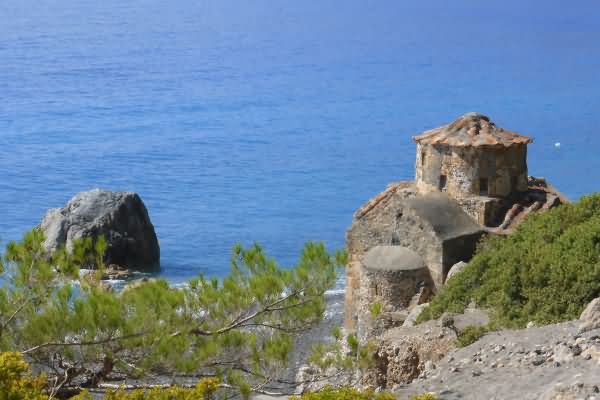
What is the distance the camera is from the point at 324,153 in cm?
6956

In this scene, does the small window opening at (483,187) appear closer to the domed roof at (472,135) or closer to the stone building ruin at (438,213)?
the stone building ruin at (438,213)

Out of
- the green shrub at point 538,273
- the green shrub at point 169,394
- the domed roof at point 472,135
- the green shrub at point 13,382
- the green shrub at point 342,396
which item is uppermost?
the domed roof at point 472,135

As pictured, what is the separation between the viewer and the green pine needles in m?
12.7

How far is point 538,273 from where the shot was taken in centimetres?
1870

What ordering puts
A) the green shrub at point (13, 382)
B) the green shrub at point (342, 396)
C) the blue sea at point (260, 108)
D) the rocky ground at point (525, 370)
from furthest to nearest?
the blue sea at point (260, 108) → the rocky ground at point (525, 370) → the green shrub at point (342, 396) → the green shrub at point (13, 382)

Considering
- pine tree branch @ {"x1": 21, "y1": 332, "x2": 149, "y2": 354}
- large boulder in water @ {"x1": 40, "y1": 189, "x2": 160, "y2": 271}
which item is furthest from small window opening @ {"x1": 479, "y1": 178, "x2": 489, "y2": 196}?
large boulder in water @ {"x1": 40, "y1": 189, "x2": 160, "y2": 271}

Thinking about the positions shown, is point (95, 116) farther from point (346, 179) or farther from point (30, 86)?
point (346, 179)

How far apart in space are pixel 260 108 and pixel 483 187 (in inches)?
2268

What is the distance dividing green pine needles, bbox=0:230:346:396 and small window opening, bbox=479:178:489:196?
1309 centimetres

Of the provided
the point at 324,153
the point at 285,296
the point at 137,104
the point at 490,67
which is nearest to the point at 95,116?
the point at 137,104

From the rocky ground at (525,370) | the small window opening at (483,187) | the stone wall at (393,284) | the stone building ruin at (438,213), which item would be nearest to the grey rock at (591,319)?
the rocky ground at (525,370)

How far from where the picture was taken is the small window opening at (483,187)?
2633cm

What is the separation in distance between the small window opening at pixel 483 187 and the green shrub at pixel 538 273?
3.35 metres

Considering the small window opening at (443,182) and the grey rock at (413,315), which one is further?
the small window opening at (443,182)
